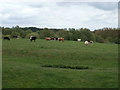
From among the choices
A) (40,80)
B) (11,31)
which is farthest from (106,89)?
(11,31)

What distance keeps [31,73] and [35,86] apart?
320 centimetres

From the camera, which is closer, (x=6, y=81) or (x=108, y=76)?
(x=6, y=81)

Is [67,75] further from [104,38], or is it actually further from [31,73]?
[104,38]

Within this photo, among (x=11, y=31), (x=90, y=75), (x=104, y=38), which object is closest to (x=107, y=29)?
(x=104, y=38)

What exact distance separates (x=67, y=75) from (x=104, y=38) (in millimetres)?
105171

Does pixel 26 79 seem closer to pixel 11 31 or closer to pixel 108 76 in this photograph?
pixel 108 76

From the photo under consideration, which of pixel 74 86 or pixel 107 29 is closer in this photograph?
pixel 74 86

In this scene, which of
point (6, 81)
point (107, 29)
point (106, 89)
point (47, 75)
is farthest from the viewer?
point (107, 29)

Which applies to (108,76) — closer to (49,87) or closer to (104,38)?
(49,87)

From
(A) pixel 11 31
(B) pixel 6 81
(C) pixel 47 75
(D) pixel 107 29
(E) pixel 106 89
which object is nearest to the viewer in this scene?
(E) pixel 106 89

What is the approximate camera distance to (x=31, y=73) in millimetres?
15469

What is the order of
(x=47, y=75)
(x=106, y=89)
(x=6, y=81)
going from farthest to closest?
(x=47, y=75) → (x=6, y=81) → (x=106, y=89)

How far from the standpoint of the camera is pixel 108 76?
596 inches

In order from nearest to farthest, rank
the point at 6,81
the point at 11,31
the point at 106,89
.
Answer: the point at 106,89
the point at 6,81
the point at 11,31
